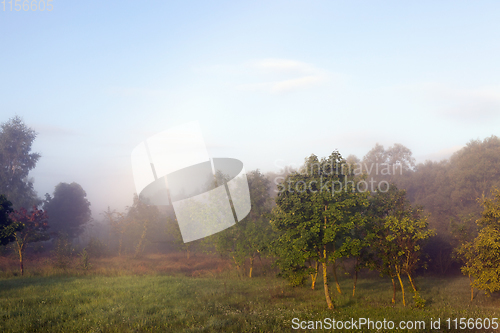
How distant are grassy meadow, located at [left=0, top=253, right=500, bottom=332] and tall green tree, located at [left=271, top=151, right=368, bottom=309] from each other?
2920mm

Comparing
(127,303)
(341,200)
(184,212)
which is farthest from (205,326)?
(184,212)

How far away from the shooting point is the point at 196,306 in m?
16.3

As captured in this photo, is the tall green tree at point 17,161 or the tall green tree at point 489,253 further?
the tall green tree at point 17,161

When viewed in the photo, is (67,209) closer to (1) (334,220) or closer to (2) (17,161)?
(2) (17,161)

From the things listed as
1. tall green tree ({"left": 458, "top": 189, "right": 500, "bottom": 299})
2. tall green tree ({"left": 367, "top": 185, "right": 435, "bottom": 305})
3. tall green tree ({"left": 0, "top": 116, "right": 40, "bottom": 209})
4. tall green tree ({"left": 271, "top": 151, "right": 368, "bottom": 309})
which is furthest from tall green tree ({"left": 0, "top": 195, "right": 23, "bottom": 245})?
tall green tree ({"left": 0, "top": 116, "right": 40, "bottom": 209})

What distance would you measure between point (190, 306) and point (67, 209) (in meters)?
60.4

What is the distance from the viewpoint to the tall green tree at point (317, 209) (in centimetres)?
1598

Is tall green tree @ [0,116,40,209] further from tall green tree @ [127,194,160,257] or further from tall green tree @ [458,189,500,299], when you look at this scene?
tall green tree @ [458,189,500,299]

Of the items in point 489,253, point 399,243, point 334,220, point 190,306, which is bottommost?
point 190,306

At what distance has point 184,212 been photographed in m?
38.1

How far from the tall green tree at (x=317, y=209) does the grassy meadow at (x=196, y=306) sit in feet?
9.58

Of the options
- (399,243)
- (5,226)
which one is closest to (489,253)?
(399,243)

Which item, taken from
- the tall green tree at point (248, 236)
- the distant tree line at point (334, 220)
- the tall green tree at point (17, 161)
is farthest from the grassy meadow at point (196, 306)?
the tall green tree at point (17, 161)

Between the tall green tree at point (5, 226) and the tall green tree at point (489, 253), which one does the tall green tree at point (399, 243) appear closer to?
the tall green tree at point (489, 253)
